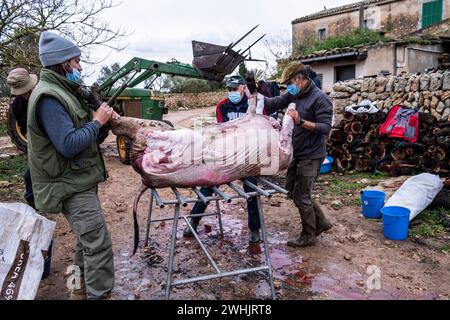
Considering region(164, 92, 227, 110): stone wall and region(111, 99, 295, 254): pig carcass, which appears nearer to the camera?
region(111, 99, 295, 254): pig carcass

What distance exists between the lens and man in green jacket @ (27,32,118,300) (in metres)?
2.29

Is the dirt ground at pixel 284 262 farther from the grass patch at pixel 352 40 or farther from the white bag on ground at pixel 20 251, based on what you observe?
the grass patch at pixel 352 40

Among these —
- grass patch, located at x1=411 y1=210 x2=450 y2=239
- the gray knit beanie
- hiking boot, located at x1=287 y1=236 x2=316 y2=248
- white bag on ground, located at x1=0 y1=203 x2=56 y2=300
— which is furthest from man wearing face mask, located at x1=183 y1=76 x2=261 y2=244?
grass patch, located at x1=411 y1=210 x2=450 y2=239

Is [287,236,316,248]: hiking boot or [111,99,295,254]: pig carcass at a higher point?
[111,99,295,254]: pig carcass

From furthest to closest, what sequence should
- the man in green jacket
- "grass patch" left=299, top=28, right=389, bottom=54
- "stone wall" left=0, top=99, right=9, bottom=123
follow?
"stone wall" left=0, top=99, right=9, bottom=123 → "grass patch" left=299, top=28, right=389, bottom=54 → the man in green jacket

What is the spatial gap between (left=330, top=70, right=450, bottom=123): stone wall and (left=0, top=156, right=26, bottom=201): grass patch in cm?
674

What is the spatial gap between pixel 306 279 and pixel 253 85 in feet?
6.14

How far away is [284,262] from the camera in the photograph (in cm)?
365

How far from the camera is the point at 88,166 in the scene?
8.33 ft

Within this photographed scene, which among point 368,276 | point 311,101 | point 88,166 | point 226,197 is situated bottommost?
point 368,276

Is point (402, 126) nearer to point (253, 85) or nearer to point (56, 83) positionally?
point (253, 85)

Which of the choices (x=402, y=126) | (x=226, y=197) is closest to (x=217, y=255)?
(x=226, y=197)

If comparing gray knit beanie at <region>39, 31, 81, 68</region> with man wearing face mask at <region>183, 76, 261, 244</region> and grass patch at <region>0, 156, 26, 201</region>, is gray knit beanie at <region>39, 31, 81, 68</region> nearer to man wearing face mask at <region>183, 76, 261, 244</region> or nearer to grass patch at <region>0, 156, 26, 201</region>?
man wearing face mask at <region>183, 76, 261, 244</region>

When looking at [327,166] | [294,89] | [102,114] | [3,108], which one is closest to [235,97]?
[294,89]
